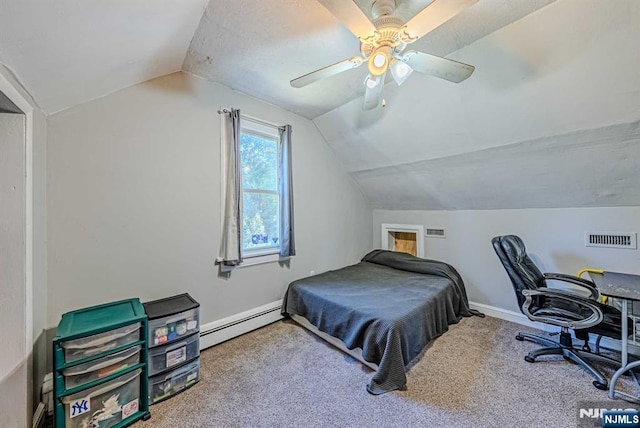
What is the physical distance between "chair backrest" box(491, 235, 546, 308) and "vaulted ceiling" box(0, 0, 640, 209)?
71 cm

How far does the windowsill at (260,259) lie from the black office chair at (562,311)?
2.17 meters

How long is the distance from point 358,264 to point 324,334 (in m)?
1.46

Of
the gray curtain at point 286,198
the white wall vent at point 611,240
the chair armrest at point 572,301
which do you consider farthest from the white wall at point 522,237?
the gray curtain at point 286,198

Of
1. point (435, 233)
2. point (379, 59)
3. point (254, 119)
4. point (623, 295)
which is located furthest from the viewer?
point (435, 233)

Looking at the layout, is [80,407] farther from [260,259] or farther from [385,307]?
[385,307]

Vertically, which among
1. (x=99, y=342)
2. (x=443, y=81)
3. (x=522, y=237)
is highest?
(x=443, y=81)

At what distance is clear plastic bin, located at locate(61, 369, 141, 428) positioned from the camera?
53.0 inches

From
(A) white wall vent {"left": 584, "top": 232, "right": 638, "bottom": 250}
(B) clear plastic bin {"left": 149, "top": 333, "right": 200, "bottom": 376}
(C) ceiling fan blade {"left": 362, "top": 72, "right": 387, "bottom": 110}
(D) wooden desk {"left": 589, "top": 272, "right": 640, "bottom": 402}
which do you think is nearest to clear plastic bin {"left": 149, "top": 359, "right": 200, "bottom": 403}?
(B) clear plastic bin {"left": 149, "top": 333, "right": 200, "bottom": 376}

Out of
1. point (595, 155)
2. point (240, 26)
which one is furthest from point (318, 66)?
point (595, 155)

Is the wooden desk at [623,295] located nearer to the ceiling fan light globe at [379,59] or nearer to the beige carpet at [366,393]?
the beige carpet at [366,393]

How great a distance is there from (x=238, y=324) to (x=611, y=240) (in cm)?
360

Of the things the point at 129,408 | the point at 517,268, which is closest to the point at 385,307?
the point at 517,268

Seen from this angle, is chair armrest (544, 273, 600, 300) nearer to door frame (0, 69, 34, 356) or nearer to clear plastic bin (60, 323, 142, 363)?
clear plastic bin (60, 323, 142, 363)

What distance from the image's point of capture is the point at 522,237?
288 centimetres
